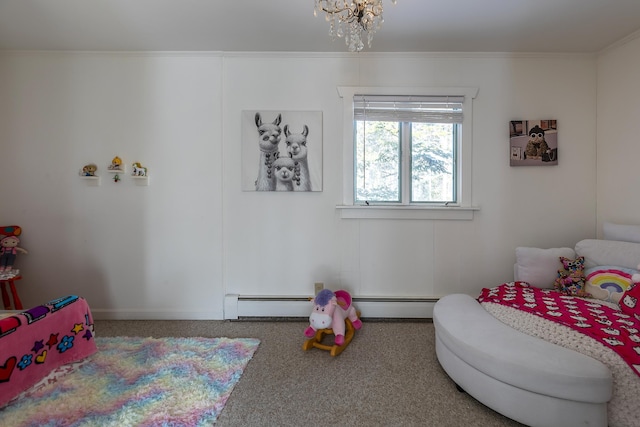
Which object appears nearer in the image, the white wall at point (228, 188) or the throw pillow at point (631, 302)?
the throw pillow at point (631, 302)

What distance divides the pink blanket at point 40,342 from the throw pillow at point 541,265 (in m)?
3.25

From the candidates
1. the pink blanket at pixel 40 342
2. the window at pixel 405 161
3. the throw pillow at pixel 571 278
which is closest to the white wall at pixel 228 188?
the window at pixel 405 161

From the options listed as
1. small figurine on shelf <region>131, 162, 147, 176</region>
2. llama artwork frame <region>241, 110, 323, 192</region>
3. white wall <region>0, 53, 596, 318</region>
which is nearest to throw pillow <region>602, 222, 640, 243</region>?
white wall <region>0, 53, 596, 318</region>

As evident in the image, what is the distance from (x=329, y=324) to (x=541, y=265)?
171 cm

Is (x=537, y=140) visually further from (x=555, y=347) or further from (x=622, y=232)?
(x=555, y=347)

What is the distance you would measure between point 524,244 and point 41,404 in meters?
3.56

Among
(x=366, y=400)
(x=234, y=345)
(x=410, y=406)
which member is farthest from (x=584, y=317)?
(x=234, y=345)

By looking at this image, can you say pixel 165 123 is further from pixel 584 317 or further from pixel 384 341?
pixel 584 317

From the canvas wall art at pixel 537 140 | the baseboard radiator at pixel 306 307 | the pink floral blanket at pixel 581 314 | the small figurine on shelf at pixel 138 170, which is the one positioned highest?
the canvas wall art at pixel 537 140

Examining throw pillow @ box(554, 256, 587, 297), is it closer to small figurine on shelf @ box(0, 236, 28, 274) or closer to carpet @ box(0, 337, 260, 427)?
carpet @ box(0, 337, 260, 427)

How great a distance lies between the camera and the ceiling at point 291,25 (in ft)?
5.87

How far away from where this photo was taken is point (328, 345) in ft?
6.56

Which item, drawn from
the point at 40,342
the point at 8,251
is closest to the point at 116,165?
the point at 8,251

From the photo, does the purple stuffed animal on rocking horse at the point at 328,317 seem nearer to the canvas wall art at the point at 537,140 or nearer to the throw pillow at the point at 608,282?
the throw pillow at the point at 608,282
